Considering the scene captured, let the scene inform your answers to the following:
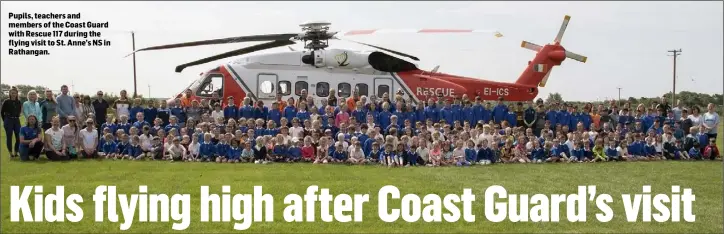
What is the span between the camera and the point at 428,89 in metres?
19.5

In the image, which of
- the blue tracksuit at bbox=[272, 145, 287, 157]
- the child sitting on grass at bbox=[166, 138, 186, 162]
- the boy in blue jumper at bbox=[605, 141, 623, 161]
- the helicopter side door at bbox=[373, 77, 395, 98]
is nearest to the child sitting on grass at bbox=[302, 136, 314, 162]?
the blue tracksuit at bbox=[272, 145, 287, 157]

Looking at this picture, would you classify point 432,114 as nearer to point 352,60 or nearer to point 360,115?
point 360,115

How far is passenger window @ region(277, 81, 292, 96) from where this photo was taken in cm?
1905

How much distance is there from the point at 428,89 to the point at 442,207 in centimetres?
1105

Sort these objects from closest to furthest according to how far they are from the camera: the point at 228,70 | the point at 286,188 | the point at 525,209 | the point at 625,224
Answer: the point at 625,224
the point at 525,209
the point at 286,188
the point at 228,70

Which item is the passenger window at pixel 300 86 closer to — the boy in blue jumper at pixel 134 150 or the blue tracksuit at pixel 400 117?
the blue tracksuit at pixel 400 117

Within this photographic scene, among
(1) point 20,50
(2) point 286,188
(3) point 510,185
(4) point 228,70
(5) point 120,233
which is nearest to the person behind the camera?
(5) point 120,233

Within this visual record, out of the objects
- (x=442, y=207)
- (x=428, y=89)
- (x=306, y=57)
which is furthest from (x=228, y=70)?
(x=442, y=207)

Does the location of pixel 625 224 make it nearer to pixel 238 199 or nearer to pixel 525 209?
pixel 525 209

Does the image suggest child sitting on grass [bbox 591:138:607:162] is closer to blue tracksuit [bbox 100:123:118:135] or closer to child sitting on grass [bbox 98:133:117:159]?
child sitting on grass [bbox 98:133:117:159]

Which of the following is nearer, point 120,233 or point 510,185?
point 120,233

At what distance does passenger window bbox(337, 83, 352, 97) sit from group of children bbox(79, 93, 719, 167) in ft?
6.21

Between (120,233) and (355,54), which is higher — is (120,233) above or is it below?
below

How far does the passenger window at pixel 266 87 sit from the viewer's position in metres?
19.0
